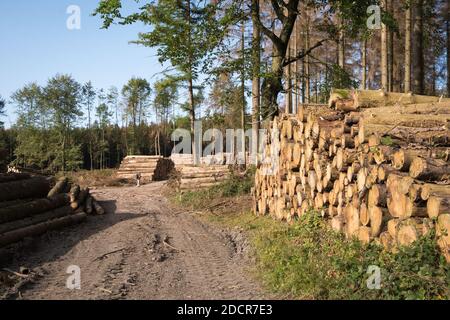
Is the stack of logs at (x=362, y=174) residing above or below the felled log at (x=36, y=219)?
above

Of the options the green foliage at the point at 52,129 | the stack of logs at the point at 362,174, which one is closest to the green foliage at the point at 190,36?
the stack of logs at the point at 362,174

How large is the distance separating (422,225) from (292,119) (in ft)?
17.2

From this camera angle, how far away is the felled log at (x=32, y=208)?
28.1 feet

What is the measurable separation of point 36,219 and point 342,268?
697 cm

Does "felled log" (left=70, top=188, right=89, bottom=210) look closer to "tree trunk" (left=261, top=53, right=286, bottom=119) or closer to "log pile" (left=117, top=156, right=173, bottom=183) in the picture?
"tree trunk" (left=261, top=53, right=286, bottom=119)

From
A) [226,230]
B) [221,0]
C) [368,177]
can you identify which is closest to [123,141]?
[221,0]

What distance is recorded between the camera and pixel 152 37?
14.0 m

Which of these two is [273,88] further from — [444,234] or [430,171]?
[444,234]

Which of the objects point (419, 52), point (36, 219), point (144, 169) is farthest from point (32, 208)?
point (144, 169)

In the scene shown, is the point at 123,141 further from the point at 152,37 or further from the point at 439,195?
the point at 439,195

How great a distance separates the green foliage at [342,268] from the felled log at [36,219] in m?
4.93

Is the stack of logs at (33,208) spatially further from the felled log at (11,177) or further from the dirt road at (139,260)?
the dirt road at (139,260)

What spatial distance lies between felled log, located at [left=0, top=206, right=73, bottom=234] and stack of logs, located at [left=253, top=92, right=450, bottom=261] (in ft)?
17.5

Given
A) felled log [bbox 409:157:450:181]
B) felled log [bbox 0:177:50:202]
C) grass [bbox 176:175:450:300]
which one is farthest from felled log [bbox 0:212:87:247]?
felled log [bbox 409:157:450:181]
